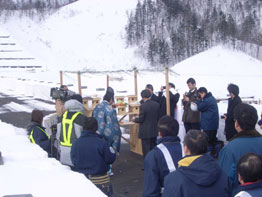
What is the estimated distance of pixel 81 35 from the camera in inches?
2452

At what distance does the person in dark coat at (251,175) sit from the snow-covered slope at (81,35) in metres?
47.9

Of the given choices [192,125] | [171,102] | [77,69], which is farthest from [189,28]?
[192,125]

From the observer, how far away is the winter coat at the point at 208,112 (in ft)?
26.5

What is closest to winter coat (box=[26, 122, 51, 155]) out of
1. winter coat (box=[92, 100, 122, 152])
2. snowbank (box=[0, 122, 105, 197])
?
snowbank (box=[0, 122, 105, 197])

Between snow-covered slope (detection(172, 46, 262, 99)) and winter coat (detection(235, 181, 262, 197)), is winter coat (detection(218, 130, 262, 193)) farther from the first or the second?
snow-covered slope (detection(172, 46, 262, 99))

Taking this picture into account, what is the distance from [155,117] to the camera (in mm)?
7930

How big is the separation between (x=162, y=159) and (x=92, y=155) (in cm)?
127

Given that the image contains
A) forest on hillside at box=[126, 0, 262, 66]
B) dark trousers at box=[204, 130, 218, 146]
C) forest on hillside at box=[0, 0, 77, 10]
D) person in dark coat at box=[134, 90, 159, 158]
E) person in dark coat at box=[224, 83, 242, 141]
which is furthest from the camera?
forest on hillside at box=[0, 0, 77, 10]

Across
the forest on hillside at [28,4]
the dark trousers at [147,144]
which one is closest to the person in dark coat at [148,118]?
the dark trousers at [147,144]

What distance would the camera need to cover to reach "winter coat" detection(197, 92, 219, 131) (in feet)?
26.5

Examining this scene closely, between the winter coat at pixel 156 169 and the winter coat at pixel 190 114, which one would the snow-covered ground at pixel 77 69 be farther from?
the winter coat at pixel 190 114

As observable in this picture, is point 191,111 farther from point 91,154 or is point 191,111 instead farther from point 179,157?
point 179,157

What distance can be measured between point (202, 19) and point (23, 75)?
30.5 metres

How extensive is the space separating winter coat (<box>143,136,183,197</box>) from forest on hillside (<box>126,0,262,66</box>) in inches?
1813
